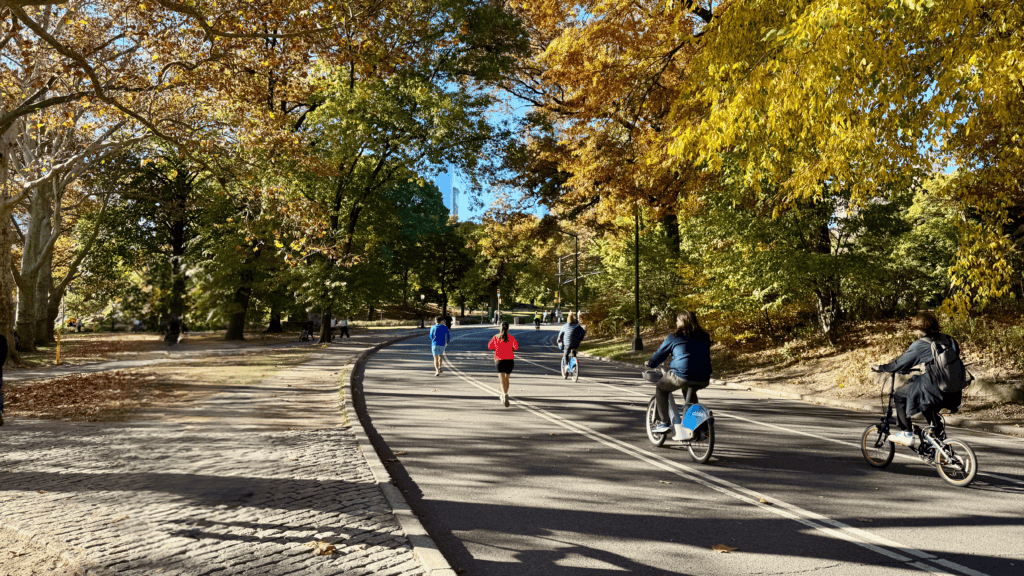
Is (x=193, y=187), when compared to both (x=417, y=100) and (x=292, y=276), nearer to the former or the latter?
(x=292, y=276)

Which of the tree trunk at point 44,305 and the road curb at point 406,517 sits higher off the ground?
the tree trunk at point 44,305

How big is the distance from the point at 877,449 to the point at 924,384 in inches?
41.8

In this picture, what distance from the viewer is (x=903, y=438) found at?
725 centimetres

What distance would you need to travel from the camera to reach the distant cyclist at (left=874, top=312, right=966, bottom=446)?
6812 millimetres

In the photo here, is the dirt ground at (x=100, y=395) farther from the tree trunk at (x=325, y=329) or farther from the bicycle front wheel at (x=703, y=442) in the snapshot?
the tree trunk at (x=325, y=329)

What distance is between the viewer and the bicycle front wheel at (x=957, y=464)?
22.1 ft

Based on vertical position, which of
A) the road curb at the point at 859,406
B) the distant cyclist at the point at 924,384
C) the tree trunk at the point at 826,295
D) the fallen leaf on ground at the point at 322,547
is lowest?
the road curb at the point at 859,406

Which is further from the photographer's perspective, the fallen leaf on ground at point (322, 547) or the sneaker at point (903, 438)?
the sneaker at point (903, 438)

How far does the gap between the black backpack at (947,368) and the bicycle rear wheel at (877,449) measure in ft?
3.42

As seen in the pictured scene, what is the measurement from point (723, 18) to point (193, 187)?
32.3m

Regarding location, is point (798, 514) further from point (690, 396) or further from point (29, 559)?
point (29, 559)

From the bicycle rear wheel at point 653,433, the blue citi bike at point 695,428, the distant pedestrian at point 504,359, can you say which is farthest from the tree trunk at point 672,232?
the blue citi bike at point 695,428

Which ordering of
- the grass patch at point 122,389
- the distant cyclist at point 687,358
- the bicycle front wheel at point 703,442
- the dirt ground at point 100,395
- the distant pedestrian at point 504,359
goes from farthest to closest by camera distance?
the distant pedestrian at point 504,359, the grass patch at point 122,389, the distant cyclist at point 687,358, the bicycle front wheel at point 703,442, the dirt ground at point 100,395

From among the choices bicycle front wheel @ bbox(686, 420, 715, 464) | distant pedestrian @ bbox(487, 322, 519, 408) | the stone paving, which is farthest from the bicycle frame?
distant pedestrian @ bbox(487, 322, 519, 408)
